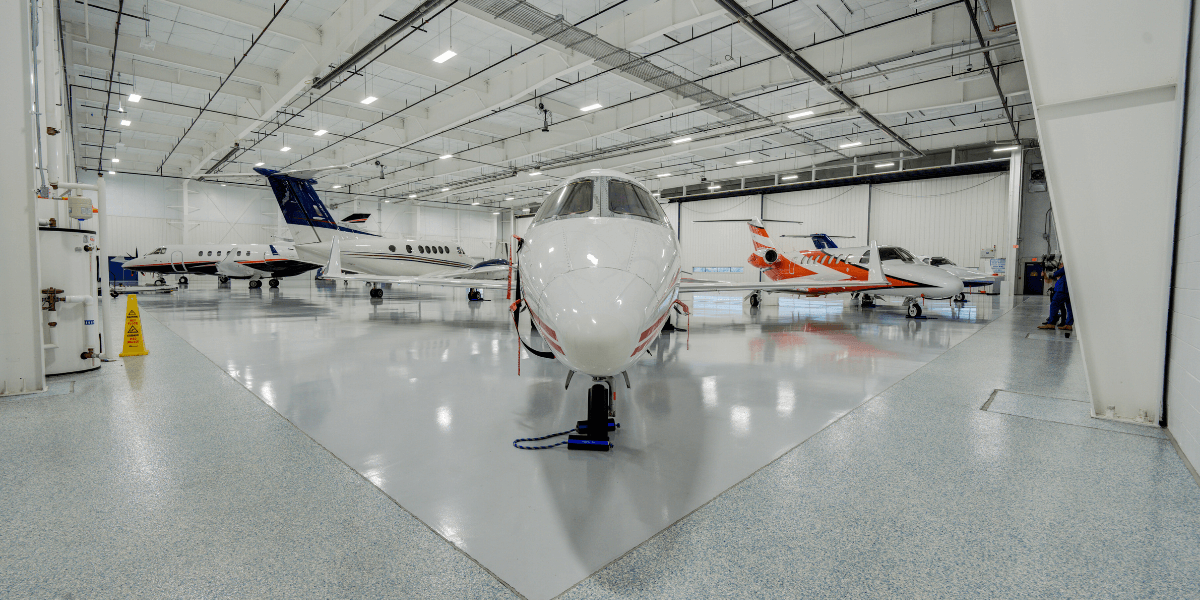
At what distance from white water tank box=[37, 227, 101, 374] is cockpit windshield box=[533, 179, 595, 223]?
5541 mm

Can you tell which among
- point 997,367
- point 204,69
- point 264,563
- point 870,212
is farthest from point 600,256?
point 870,212

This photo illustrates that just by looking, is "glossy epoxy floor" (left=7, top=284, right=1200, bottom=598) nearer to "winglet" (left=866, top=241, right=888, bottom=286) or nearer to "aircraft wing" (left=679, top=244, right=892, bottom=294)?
"aircraft wing" (left=679, top=244, right=892, bottom=294)

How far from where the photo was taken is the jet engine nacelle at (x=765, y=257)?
49.3 ft

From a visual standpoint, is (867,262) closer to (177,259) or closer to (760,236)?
(760,236)

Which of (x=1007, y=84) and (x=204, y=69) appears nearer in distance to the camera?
(x=204, y=69)

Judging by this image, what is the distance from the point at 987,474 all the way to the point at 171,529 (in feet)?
14.7

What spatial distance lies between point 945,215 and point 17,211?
30.6 meters

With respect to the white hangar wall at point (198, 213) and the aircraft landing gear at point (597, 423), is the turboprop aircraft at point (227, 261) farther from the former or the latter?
the aircraft landing gear at point (597, 423)

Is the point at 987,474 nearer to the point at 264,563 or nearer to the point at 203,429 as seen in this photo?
the point at 264,563

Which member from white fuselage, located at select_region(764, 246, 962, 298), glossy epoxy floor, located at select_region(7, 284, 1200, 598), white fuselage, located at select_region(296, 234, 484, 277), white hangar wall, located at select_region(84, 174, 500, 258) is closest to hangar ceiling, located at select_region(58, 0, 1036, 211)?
white hangar wall, located at select_region(84, 174, 500, 258)

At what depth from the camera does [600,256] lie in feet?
10.5

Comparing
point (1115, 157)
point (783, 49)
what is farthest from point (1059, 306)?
point (1115, 157)

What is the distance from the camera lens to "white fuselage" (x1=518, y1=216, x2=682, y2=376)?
2689 mm

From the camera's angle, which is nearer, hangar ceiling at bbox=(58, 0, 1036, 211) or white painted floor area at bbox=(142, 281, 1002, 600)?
white painted floor area at bbox=(142, 281, 1002, 600)
